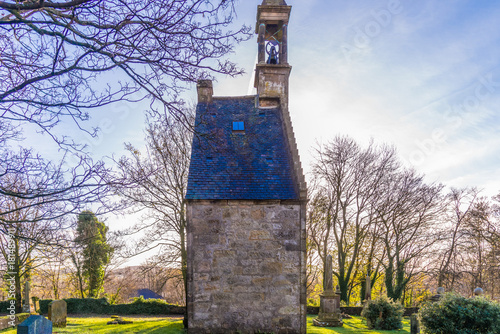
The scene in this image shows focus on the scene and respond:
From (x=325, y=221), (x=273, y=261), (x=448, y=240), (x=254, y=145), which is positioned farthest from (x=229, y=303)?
(x=448, y=240)

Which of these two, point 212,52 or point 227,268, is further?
point 227,268

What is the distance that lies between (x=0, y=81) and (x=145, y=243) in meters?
14.5

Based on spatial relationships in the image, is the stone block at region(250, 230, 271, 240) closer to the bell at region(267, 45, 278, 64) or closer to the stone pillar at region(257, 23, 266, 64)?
the stone pillar at region(257, 23, 266, 64)

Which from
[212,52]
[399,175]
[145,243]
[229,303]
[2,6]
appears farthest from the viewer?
[399,175]

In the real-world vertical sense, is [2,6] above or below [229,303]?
above

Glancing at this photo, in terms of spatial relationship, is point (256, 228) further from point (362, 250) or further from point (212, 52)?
point (362, 250)

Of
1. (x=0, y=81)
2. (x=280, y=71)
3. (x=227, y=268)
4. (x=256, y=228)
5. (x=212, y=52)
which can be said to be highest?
(x=280, y=71)

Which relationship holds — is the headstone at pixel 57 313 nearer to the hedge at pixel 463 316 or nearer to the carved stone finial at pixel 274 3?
the hedge at pixel 463 316

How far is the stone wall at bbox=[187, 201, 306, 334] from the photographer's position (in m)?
10.6

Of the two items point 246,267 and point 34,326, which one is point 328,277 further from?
point 34,326

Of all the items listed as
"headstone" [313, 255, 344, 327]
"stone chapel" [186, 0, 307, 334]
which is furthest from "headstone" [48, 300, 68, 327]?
"headstone" [313, 255, 344, 327]

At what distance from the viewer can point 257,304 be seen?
10.7 metres

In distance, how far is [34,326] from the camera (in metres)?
4.32

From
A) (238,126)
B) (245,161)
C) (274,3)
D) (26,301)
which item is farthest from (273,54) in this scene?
(26,301)
